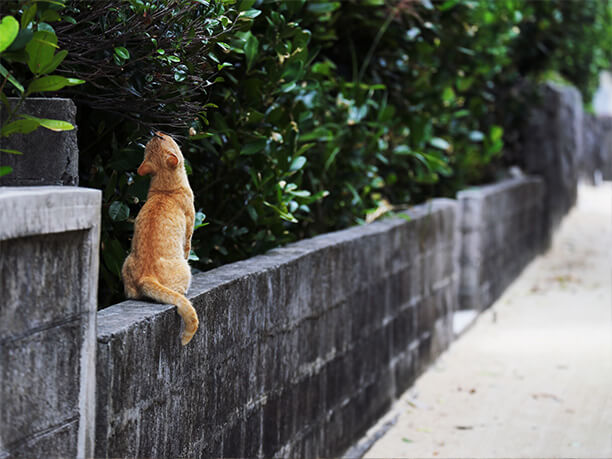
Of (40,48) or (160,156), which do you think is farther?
(160,156)

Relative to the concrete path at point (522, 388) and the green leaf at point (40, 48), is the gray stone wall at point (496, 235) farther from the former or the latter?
the green leaf at point (40, 48)

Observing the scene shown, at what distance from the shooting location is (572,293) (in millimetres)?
10430

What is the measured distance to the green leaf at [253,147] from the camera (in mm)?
4367

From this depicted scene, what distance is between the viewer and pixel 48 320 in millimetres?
2344

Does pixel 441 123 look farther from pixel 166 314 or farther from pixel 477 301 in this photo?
pixel 166 314

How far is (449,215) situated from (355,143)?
5.90ft

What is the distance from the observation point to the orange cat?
306 centimetres

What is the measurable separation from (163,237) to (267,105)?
1.77 metres

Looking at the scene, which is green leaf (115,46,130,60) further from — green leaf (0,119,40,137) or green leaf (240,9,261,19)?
green leaf (240,9,261,19)

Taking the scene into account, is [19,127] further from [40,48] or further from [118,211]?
[118,211]

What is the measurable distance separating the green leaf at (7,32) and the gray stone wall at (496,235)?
6.65 m

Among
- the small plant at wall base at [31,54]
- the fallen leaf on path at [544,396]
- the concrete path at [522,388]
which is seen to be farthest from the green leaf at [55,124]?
the fallen leaf on path at [544,396]

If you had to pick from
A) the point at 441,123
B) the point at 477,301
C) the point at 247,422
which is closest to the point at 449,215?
the point at 441,123

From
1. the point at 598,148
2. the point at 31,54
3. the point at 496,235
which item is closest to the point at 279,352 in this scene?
the point at 31,54
